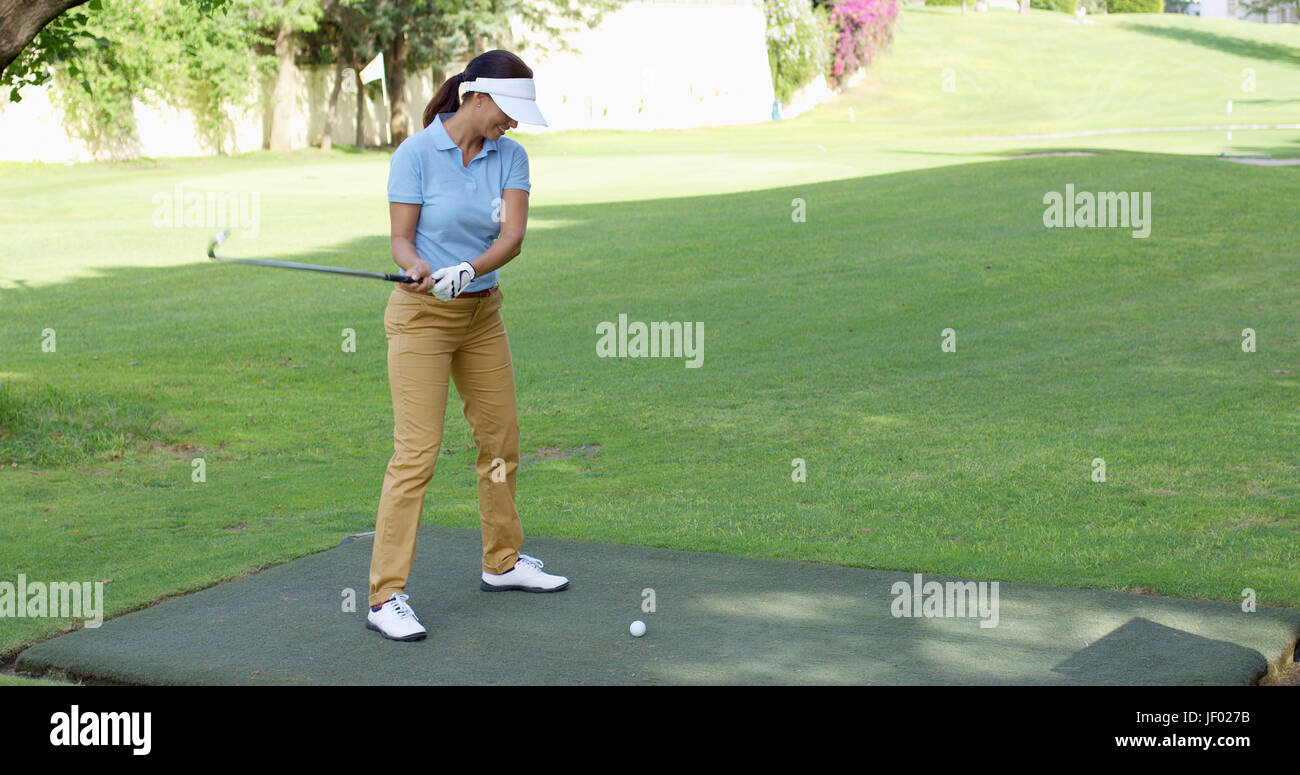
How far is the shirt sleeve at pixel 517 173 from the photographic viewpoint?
5.53 metres

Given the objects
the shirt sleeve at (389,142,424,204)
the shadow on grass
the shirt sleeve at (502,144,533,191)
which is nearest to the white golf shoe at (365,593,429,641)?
the shirt sleeve at (389,142,424,204)

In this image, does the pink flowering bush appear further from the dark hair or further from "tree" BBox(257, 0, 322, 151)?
the dark hair

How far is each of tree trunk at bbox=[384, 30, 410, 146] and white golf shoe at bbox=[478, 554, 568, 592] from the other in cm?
4153

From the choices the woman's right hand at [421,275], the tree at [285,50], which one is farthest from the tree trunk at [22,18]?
the tree at [285,50]

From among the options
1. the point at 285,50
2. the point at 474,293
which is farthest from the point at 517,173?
the point at 285,50

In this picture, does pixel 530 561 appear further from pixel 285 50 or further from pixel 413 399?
pixel 285 50

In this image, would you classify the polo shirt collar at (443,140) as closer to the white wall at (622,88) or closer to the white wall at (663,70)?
the white wall at (622,88)

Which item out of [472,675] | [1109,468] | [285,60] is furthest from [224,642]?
[285,60]

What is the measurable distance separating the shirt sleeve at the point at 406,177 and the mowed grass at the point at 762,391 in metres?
2.28

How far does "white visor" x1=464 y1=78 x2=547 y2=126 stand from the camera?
17.6ft

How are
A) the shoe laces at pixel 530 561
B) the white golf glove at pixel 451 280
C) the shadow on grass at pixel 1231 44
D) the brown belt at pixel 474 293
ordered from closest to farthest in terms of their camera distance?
1. the white golf glove at pixel 451 280
2. the brown belt at pixel 474 293
3. the shoe laces at pixel 530 561
4. the shadow on grass at pixel 1231 44

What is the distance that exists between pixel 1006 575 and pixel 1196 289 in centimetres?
962
